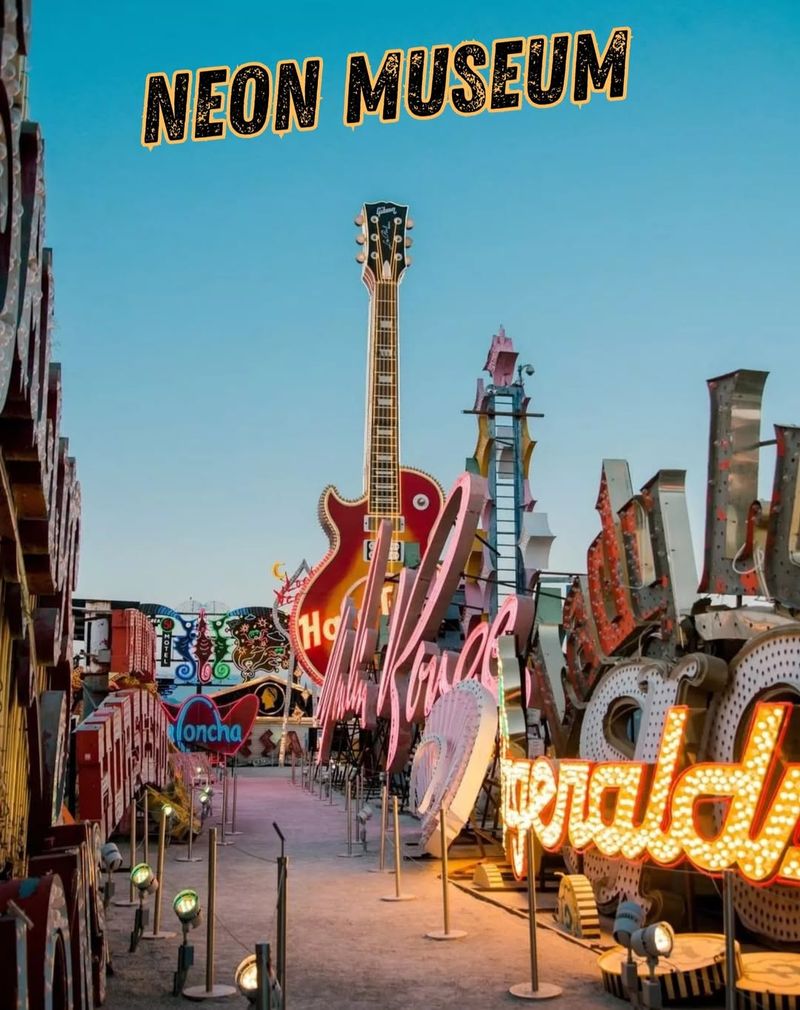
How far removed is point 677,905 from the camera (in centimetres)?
1121

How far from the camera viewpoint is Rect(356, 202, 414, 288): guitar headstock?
47.1 m

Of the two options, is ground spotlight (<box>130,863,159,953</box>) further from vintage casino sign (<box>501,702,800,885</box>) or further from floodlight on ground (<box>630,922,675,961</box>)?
floodlight on ground (<box>630,922,675,961</box>)

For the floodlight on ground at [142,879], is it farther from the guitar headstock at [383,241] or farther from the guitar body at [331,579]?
the guitar headstock at [383,241]

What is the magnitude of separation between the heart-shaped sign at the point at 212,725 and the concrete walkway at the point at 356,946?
47.9ft

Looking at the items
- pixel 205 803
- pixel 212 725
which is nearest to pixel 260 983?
pixel 205 803

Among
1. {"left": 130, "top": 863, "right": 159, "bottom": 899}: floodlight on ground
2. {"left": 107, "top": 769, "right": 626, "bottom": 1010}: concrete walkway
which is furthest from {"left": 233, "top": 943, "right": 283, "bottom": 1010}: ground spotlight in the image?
{"left": 130, "top": 863, "right": 159, "bottom": 899}: floodlight on ground

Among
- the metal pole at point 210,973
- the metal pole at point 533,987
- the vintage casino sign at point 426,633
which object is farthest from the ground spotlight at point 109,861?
the vintage casino sign at point 426,633

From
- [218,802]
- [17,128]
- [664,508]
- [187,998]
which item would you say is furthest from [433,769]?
[218,802]

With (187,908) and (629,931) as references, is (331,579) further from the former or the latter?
(629,931)

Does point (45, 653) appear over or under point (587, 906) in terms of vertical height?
over

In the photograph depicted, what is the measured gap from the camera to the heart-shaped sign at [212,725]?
33.2 m

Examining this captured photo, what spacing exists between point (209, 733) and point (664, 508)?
78.3 ft

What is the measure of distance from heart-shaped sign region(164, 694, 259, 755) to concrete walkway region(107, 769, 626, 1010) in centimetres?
1458

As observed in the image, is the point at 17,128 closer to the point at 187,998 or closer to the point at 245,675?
the point at 187,998
